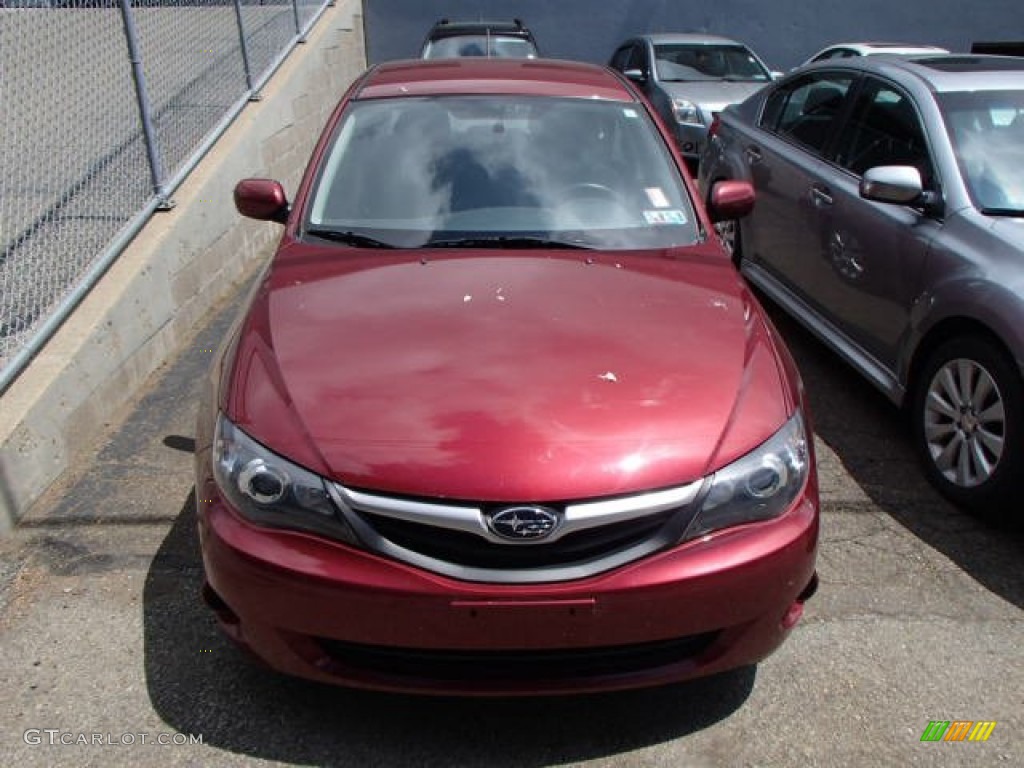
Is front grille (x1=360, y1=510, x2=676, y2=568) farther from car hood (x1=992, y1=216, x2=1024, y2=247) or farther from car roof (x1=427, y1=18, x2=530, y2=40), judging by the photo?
car roof (x1=427, y1=18, x2=530, y2=40)

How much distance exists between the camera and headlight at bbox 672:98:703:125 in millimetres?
9586

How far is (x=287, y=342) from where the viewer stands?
2.70 m

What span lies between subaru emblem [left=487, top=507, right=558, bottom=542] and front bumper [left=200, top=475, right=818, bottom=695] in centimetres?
12

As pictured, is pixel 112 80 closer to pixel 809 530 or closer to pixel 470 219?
pixel 470 219

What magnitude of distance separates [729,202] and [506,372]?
172 centimetres

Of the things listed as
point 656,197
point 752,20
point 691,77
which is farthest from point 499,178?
point 752,20

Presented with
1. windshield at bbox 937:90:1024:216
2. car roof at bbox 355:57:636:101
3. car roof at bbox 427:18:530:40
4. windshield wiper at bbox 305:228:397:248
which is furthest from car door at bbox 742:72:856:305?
car roof at bbox 427:18:530:40

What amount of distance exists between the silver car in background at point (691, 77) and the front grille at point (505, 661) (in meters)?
7.69

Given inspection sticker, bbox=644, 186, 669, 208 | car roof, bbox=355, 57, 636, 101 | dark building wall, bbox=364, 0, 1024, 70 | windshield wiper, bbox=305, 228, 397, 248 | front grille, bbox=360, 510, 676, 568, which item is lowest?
dark building wall, bbox=364, 0, 1024, 70

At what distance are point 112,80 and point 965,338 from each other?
5.13 m

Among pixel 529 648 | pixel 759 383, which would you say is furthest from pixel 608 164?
pixel 529 648

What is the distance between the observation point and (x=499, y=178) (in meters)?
3.48

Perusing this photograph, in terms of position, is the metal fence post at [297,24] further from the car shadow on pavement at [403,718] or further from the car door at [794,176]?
the car shadow on pavement at [403,718]

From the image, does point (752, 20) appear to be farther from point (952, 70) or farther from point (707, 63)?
point (952, 70)
